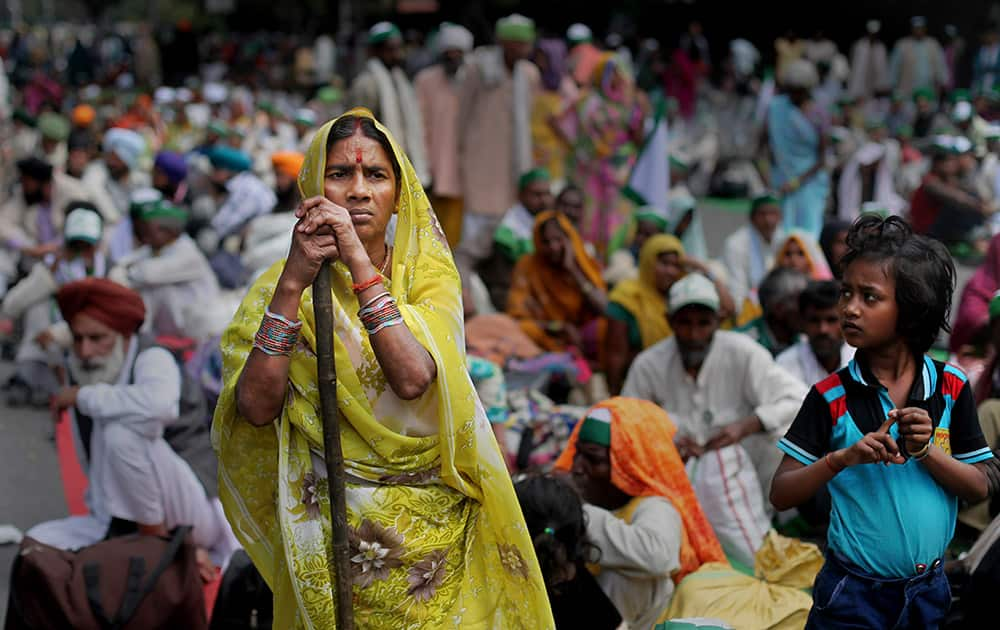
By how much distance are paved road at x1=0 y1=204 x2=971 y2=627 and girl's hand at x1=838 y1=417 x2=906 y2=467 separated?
3.25 meters

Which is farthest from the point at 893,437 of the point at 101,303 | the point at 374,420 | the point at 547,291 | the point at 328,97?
the point at 328,97

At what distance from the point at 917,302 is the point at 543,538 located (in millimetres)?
1464

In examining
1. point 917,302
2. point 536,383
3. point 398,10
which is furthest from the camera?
point 398,10

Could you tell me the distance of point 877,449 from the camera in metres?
2.56

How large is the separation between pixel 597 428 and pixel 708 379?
1151 mm

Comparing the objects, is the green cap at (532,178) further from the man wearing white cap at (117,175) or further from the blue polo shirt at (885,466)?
the blue polo shirt at (885,466)

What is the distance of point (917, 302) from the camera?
2725 mm

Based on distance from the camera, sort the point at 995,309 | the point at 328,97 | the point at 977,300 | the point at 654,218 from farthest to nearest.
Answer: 1. the point at 328,97
2. the point at 654,218
3. the point at 977,300
4. the point at 995,309

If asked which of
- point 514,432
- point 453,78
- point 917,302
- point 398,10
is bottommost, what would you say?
point 514,432

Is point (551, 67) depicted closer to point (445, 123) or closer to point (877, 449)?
point (445, 123)

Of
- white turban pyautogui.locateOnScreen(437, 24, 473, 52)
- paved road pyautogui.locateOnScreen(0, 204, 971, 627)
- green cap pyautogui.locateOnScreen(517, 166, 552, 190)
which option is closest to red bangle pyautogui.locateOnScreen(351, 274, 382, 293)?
paved road pyautogui.locateOnScreen(0, 204, 971, 627)

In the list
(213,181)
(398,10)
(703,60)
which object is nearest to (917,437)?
(213,181)

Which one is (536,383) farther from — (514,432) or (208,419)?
(208,419)

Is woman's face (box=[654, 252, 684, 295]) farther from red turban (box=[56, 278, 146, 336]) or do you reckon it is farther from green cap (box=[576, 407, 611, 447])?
red turban (box=[56, 278, 146, 336])
